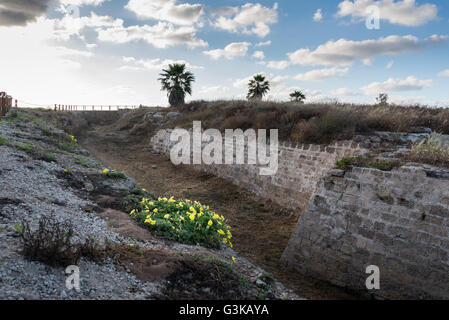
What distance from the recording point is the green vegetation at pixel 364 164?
653 centimetres

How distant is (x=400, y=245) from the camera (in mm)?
5906

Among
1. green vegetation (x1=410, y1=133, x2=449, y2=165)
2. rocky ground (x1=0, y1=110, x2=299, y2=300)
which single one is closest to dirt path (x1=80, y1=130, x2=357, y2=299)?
rocky ground (x1=0, y1=110, x2=299, y2=300)

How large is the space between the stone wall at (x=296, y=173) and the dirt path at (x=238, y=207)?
1.43ft

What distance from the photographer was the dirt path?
22.3 feet

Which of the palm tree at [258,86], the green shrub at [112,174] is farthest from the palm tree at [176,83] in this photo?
the green shrub at [112,174]

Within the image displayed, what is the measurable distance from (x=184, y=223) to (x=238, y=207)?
500cm

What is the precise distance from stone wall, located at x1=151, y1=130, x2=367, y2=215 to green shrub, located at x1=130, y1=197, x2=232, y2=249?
4020 millimetres

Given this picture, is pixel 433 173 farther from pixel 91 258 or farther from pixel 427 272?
pixel 91 258

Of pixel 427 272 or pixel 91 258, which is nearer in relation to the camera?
pixel 91 258

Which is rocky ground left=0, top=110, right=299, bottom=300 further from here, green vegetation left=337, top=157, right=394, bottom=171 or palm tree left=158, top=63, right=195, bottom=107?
palm tree left=158, top=63, right=195, bottom=107
